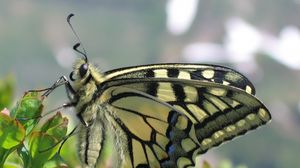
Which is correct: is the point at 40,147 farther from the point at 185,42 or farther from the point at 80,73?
the point at 185,42

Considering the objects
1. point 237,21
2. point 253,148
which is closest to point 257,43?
point 237,21

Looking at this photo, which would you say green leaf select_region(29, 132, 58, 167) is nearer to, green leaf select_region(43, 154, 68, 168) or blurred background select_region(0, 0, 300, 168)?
green leaf select_region(43, 154, 68, 168)

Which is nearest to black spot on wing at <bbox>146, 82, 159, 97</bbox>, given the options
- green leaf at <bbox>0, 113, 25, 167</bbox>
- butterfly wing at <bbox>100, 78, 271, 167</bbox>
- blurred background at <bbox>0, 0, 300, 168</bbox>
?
butterfly wing at <bbox>100, 78, 271, 167</bbox>

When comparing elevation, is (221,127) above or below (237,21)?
below

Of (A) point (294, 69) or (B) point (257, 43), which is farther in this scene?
(B) point (257, 43)

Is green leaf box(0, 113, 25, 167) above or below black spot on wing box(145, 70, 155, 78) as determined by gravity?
below

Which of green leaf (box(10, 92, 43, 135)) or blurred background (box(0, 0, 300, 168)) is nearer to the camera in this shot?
green leaf (box(10, 92, 43, 135))

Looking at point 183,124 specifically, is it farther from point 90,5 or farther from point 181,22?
point 181,22

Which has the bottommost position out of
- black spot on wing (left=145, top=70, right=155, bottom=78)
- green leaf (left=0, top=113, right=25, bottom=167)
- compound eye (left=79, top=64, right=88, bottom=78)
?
green leaf (left=0, top=113, right=25, bottom=167)
